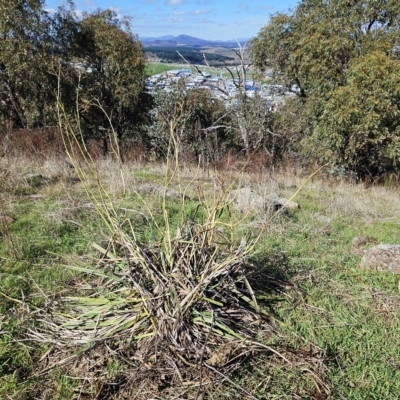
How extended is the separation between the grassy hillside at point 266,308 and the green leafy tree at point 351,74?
4.53 metres

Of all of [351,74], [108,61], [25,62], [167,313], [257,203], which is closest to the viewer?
[167,313]

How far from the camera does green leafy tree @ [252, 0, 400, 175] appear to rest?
7.99 meters

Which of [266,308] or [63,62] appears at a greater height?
[63,62]

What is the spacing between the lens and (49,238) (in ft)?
11.2

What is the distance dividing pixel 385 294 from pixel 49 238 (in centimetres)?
298

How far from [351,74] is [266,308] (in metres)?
7.69

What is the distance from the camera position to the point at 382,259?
3.07 m

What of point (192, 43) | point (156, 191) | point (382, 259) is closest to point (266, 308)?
point (382, 259)

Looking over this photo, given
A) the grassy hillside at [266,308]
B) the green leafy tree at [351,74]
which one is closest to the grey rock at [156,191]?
the grassy hillside at [266,308]

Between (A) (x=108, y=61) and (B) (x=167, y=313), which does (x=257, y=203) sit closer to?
(B) (x=167, y=313)

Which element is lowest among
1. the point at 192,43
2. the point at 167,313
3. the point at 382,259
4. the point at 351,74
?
the point at 382,259

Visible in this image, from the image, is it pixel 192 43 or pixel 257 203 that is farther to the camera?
pixel 192 43

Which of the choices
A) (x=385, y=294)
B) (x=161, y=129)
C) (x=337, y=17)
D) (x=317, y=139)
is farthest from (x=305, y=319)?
(x=161, y=129)

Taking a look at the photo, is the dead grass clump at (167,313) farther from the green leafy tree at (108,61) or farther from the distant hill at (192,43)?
the green leafy tree at (108,61)
